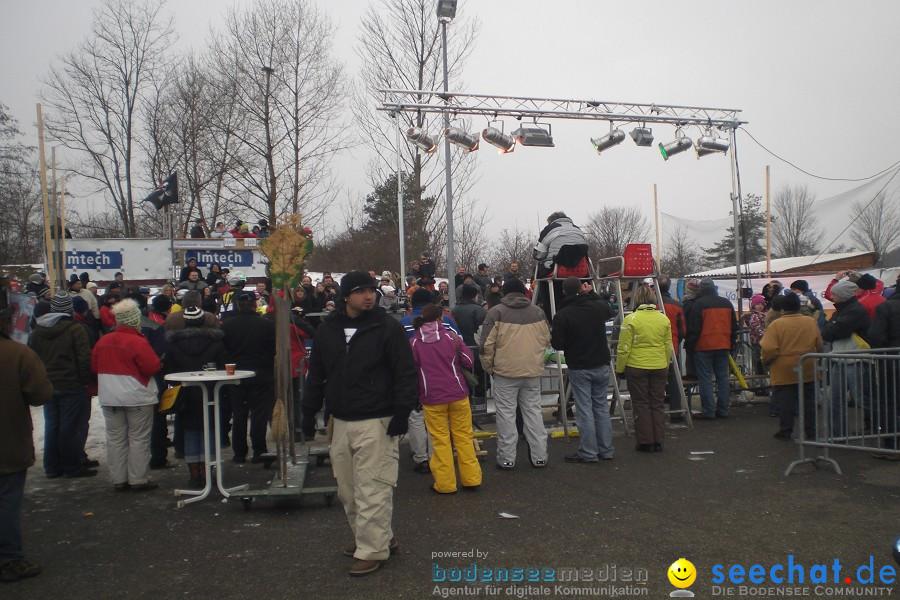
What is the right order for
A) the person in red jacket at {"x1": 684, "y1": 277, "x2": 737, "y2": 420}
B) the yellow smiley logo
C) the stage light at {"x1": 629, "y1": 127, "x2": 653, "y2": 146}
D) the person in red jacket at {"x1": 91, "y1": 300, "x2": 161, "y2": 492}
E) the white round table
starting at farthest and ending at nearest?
the stage light at {"x1": 629, "y1": 127, "x2": 653, "y2": 146}
the person in red jacket at {"x1": 684, "y1": 277, "x2": 737, "y2": 420}
the person in red jacket at {"x1": 91, "y1": 300, "x2": 161, "y2": 492}
the white round table
the yellow smiley logo

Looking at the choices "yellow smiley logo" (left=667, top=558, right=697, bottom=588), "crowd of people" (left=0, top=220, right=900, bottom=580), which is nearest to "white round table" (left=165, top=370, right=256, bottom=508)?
"crowd of people" (left=0, top=220, right=900, bottom=580)

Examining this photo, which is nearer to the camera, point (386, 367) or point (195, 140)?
point (386, 367)

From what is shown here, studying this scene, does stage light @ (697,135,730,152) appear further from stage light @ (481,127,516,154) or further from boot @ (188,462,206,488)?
boot @ (188,462,206,488)

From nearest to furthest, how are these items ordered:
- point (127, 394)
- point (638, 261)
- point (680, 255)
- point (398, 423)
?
point (398, 423), point (127, 394), point (638, 261), point (680, 255)

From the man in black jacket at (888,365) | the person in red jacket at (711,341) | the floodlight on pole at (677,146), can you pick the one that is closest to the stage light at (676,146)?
the floodlight on pole at (677,146)

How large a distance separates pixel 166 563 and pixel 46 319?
12.0 ft

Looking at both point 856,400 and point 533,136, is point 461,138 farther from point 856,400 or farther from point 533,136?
point 856,400

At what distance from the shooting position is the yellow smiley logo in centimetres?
459

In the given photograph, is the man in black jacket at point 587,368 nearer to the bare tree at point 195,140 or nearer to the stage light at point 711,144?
the stage light at point 711,144

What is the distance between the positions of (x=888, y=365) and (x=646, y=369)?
248cm

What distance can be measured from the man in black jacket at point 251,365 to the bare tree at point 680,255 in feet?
112

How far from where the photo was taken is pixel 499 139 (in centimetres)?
1499

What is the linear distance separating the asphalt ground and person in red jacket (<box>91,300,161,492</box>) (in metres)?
0.25

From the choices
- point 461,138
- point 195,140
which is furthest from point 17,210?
point 461,138
